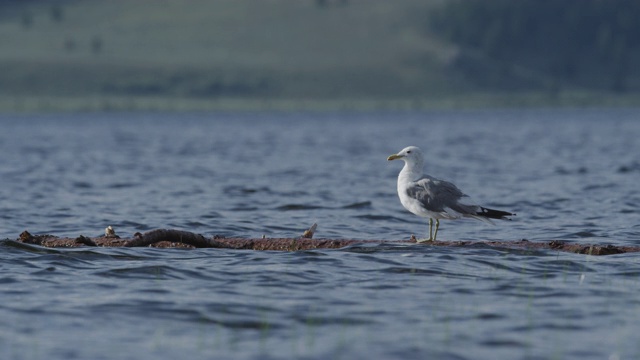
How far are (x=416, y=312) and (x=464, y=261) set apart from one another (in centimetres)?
348

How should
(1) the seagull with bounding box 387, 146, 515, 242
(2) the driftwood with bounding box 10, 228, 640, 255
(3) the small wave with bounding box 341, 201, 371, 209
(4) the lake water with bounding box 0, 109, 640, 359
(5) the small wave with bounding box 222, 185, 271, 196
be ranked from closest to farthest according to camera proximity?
1. (4) the lake water with bounding box 0, 109, 640, 359
2. (2) the driftwood with bounding box 10, 228, 640, 255
3. (1) the seagull with bounding box 387, 146, 515, 242
4. (3) the small wave with bounding box 341, 201, 371, 209
5. (5) the small wave with bounding box 222, 185, 271, 196

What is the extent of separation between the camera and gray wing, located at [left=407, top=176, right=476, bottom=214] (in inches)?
729

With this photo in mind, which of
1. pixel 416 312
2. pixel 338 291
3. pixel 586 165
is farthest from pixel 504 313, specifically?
pixel 586 165

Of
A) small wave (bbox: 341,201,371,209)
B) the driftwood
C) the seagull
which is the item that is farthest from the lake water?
the seagull

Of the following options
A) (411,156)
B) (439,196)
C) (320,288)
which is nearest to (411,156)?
(411,156)

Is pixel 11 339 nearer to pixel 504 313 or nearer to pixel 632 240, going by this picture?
pixel 504 313

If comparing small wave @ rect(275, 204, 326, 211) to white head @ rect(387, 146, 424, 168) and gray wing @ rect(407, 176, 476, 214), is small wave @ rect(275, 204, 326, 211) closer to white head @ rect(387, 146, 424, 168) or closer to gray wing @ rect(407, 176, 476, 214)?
white head @ rect(387, 146, 424, 168)

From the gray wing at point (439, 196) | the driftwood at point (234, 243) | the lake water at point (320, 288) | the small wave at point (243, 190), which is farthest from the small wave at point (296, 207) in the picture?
the driftwood at point (234, 243)

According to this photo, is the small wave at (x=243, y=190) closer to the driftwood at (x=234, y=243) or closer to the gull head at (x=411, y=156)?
the gull head at (x=411, y=156)

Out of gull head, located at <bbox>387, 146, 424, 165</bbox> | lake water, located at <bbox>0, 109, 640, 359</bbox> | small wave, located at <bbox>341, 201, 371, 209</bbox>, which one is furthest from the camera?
small wave, located at <bbox>341, 201, 371, 209</bbox>

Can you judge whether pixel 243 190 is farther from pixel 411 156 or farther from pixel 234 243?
pixel 234 243

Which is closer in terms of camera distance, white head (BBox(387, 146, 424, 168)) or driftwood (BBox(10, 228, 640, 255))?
driftwood (BBox(10, 228, 640, 255))

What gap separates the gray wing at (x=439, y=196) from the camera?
1852 cm

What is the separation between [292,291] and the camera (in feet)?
49.7
